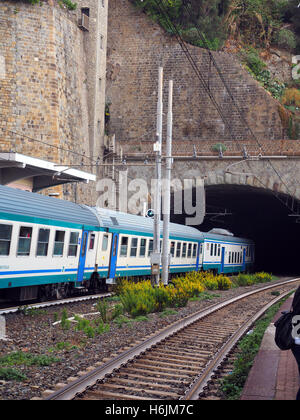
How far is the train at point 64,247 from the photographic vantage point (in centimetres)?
1314

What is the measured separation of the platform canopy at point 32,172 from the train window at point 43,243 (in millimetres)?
4578

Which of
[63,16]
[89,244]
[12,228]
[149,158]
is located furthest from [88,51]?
[12,228]

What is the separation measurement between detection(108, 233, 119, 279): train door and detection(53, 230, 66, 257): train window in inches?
146

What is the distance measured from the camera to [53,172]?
20734 mm

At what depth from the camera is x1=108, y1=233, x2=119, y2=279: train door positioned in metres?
19.1

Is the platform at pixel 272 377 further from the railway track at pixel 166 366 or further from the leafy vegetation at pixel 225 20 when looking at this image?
the leafy vegetation at pixel 225 20

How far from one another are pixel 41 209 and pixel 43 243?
889 millimetres

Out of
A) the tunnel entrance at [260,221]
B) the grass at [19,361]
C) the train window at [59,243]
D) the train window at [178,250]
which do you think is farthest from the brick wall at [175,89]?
the grass at [19,361]

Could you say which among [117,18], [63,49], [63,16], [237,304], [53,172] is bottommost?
[237,304]

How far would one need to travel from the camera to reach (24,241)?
536 inches

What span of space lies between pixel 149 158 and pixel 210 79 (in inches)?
278

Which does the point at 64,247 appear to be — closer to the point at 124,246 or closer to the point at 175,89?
the point at 124,246

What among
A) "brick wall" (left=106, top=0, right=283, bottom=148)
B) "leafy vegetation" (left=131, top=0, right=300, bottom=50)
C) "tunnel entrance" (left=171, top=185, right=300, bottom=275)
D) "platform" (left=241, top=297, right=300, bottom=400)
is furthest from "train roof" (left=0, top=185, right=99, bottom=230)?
"leafy vegetation" (left=131, top=0, right=300, bottom=50)
